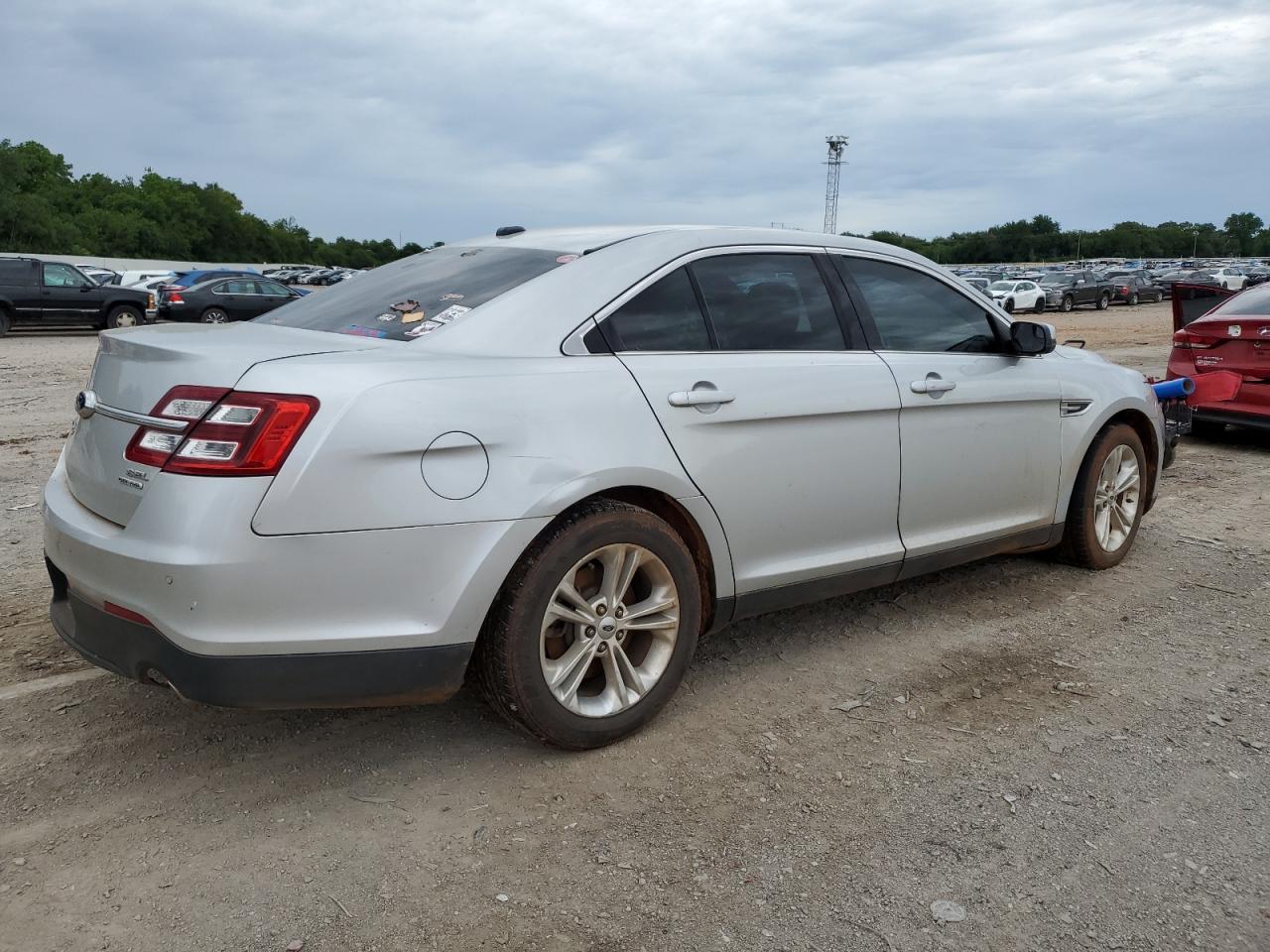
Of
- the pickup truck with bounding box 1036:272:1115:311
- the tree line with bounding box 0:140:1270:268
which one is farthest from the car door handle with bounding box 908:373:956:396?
the tree line with bounding box 0:140:1270:268

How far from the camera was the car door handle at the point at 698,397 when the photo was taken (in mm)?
3326

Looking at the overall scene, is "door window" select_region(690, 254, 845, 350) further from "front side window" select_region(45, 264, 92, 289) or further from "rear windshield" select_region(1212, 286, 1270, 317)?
"front side window" select_region(45, 264, 92, 289)

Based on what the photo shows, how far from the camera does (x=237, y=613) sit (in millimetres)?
2639

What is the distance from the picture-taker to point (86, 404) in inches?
122

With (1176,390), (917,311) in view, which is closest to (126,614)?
(917,311)

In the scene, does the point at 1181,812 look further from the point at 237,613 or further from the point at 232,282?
the point at 232,282

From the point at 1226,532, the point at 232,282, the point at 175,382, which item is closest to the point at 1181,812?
the point at 175,382

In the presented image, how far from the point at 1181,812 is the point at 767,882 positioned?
1.23m

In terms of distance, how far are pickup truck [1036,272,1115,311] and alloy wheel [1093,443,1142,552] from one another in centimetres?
3718

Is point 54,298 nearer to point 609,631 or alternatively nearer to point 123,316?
point 123,316

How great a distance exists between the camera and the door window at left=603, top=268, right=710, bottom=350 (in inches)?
132

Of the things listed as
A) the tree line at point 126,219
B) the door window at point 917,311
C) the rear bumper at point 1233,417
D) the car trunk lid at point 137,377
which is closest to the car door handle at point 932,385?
the door window at point 917,311

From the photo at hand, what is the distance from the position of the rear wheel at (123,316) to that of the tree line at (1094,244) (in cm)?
13482

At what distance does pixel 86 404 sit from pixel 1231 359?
27.4 ft
